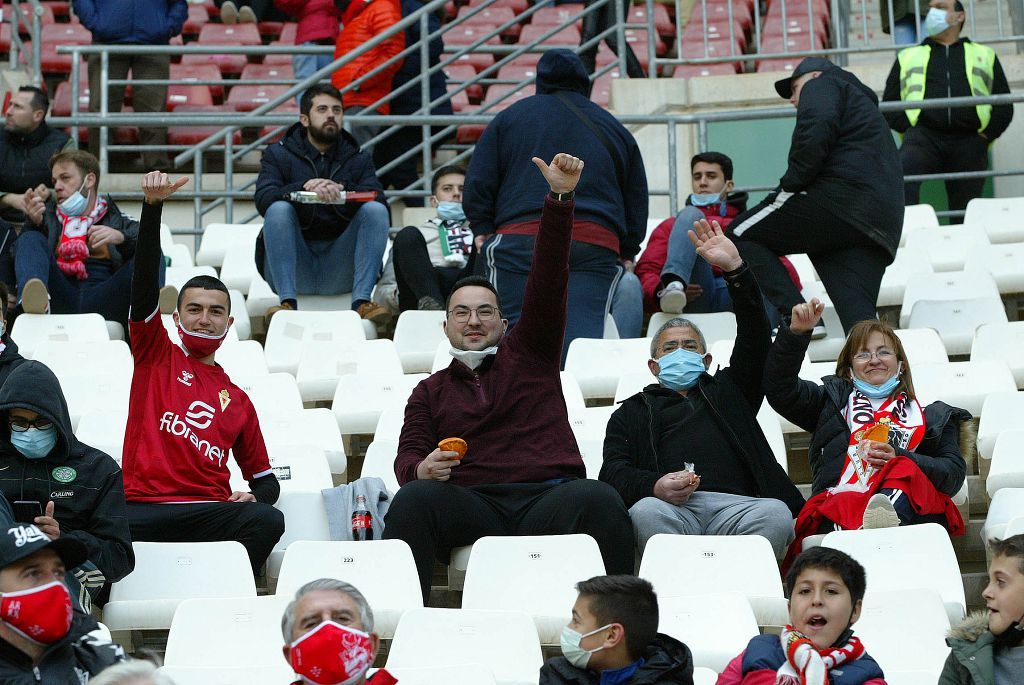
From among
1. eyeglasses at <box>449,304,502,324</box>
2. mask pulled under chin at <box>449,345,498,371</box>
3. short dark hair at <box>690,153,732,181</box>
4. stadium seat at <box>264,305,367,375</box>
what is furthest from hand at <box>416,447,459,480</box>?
short dark hair at <box>690,153,732,181</box>

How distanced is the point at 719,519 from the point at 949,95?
4.44 metres

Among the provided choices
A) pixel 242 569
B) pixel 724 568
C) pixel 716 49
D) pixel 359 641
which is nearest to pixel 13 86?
pixel 716 49

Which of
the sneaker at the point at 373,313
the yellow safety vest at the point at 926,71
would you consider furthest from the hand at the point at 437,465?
the yellow safety vest at the point at 926,71

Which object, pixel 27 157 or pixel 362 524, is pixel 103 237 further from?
pixel 362 524

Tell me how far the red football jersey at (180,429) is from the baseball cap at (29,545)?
1.25 m

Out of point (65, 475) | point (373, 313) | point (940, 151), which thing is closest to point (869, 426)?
point (65, 475)

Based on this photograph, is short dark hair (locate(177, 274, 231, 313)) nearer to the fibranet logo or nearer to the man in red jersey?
the man in red jersey

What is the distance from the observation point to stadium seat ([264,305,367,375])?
7336mm

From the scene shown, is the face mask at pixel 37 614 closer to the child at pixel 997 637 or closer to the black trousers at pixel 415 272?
the child at pixel 997 637

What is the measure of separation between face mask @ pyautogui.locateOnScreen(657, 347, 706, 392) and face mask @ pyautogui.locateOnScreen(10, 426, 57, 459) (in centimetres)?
201

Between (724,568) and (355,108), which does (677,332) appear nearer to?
(724,568)

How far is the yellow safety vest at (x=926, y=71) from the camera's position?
9164 millimetres

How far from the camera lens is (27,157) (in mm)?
8336

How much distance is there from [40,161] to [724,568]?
4.61 metres
